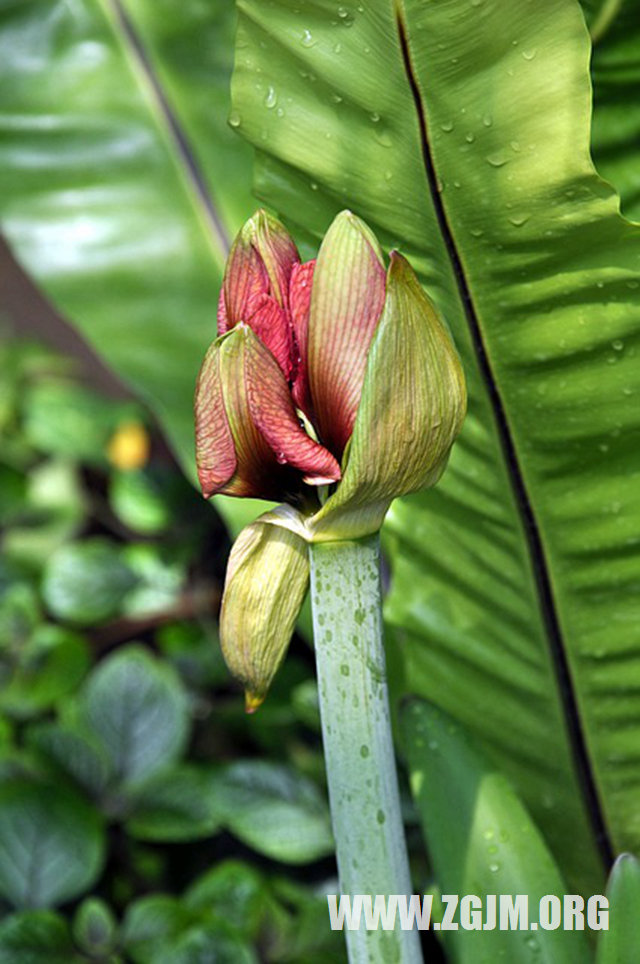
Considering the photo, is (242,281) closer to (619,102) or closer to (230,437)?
(230,437)

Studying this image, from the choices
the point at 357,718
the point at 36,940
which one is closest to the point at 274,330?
the point at 357,718

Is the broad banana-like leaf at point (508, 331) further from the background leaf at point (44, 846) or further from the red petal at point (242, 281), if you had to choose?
the background leaf at point (44, 846)

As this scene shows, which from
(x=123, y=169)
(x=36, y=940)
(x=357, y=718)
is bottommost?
(x=36, y=940)

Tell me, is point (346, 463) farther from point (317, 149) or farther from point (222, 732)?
point (222, 732)

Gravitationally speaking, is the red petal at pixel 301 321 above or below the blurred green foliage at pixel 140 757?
above

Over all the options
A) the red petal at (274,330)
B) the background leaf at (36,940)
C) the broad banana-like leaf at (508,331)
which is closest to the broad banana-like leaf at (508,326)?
the broad banana-like leaf at (508,331)

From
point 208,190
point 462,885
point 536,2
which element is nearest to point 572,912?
point 462,885

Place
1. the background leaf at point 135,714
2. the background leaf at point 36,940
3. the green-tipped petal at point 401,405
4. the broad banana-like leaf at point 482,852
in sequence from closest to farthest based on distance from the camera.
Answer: the green-tipped petal at point 401,405, the broad banana-like leaf at point 482,852, the background leaf at point 36,940, the background leaf at point 135,714
